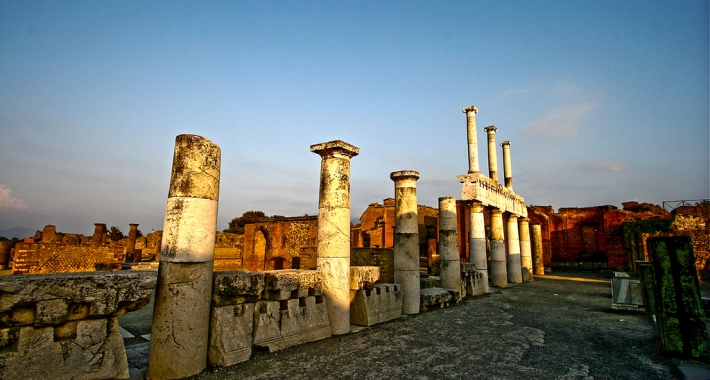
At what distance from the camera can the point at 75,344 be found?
3473 millimetres

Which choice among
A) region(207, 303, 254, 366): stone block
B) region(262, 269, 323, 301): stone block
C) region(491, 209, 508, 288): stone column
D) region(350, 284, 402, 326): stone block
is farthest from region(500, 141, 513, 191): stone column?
region(207, 303, 254, 366): stone block

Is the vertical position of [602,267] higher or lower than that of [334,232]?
lower

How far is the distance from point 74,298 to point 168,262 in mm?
980

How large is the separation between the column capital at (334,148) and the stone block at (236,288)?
8.86ft

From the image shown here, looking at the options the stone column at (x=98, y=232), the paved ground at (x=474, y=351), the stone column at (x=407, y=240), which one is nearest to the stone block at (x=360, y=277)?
the paved ground at (x=474, y=351)

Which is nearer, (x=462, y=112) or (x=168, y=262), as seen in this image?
(x=168, y=262)

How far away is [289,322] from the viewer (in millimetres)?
5367

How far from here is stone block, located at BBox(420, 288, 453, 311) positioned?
880 centimetres

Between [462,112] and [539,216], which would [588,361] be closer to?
[462,112]

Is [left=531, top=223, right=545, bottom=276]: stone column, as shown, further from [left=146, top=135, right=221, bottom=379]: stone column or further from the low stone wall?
the low stone wall

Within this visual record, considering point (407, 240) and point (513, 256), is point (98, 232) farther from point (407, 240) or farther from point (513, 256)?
point (513, 256)

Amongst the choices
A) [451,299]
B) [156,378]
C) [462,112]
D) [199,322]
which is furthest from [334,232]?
[462,112]

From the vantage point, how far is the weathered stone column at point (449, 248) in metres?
10.9

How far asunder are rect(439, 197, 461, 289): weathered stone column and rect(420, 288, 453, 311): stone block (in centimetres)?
99
